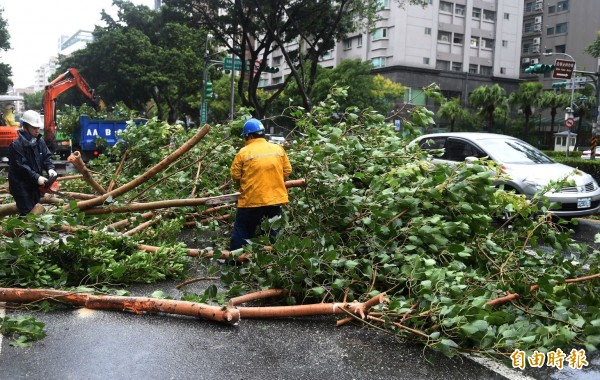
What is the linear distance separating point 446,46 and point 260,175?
5067 cm

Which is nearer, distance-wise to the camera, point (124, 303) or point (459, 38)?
point (124, 303)

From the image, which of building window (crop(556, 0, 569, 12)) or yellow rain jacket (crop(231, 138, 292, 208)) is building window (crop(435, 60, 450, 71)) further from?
yellow rain jacket (crop(231, 138, 292, 208))

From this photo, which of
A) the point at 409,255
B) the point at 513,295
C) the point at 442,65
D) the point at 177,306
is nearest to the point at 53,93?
A: the point at 177,306

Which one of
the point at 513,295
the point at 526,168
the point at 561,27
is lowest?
the point at 513,295

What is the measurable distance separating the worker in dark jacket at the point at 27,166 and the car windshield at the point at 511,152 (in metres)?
7.04

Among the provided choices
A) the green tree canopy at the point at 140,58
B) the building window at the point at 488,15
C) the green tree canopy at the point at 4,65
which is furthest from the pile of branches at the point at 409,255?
the building window at the point at 488,15

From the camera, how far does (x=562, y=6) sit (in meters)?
58.6

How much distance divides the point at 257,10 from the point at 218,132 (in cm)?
1501

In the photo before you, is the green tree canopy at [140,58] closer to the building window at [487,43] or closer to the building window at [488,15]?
the building window at [487,43]

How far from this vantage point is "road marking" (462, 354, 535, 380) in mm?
3318

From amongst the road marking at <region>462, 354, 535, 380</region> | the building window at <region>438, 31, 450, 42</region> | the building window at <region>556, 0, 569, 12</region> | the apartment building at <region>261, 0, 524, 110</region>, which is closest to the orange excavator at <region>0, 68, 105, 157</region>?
the road marking at <region>462, 354, 535, 380</region>

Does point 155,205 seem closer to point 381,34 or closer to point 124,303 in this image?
point 124,303

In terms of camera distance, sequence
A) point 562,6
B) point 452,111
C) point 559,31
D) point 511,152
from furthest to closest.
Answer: point 559,31 → point 562,6 → point 452,111 → point 511,152

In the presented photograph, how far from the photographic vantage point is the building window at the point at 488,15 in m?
54.2
